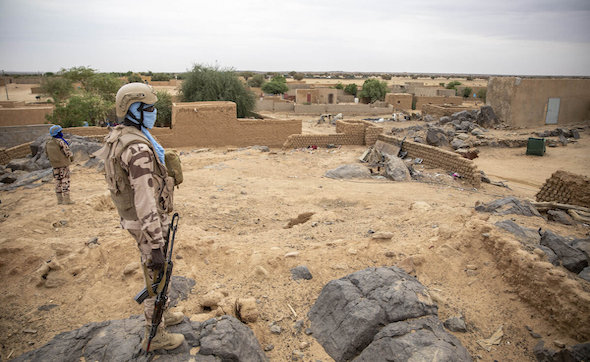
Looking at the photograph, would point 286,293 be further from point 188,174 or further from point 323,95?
point 323,95

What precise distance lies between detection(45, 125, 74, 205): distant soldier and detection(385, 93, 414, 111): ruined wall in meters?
26.4

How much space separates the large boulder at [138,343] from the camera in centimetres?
249

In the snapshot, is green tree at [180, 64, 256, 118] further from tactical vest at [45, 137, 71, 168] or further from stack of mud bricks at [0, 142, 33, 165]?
tactical vest at [45, 137, 71, 168]

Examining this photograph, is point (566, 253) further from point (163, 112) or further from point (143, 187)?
point (163, 112)

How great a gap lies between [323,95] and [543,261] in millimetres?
30285

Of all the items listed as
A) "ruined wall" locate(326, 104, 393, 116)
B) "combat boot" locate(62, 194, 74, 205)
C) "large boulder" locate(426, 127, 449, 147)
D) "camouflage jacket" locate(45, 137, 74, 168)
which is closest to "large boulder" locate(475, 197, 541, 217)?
"combat boot" locate(62, 194, 74, 205)

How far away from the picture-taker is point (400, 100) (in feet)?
96.5

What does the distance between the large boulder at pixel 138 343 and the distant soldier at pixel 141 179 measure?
13 centimetres

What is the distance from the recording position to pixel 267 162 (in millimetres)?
11344

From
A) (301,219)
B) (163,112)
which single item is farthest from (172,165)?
(163,112)

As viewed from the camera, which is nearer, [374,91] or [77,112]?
[77,112]

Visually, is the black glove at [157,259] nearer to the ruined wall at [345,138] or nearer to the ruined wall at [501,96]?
the ruined wall at [345,138]

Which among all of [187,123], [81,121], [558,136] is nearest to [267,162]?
[187,123]

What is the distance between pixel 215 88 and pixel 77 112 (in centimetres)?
805
